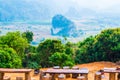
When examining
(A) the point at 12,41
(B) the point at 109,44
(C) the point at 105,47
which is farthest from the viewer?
(C) the point at 105,47

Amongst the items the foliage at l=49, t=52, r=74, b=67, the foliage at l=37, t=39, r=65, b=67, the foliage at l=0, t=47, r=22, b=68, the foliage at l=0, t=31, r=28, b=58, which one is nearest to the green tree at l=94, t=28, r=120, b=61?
the foliage at l=37, t=39, r=65, b=67

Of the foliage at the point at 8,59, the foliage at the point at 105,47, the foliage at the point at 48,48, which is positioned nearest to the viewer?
the foliage at the point at 8,59

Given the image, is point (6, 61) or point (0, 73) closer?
point (0, 73)

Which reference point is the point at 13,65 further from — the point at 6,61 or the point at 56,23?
the point at 56,23

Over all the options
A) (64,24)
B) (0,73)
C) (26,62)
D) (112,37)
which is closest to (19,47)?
(26,62)

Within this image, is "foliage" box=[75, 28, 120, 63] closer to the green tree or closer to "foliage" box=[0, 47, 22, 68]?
the green tree

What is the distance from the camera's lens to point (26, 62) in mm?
34469

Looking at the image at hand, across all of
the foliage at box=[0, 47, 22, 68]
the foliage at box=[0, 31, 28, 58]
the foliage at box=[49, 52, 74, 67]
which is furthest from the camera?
the foliage at box=[0, 31, 28, 58]

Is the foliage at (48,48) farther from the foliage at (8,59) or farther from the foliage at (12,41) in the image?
the foliage at (8,59)

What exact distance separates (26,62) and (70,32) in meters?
165

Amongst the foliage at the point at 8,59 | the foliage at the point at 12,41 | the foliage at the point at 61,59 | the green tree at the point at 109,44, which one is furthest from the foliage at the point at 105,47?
the foliage at the point at 8,59

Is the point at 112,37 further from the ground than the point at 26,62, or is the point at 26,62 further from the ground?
the point at 112,37

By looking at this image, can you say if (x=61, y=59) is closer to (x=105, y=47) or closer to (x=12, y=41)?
(x=12, y=41)

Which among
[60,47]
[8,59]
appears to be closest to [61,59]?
[60,47]
